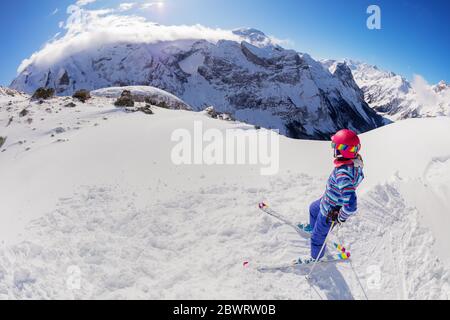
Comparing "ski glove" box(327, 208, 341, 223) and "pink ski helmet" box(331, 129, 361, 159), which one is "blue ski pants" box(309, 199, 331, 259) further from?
"pink ski helmet" box(331, 129, 361, 159)

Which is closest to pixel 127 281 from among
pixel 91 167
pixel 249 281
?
pixel 249 281

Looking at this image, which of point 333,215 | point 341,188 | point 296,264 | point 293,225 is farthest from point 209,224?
point 341,188

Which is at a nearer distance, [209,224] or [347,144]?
[347,144]

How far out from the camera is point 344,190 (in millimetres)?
7348

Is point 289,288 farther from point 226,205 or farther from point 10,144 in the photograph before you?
point 10,144

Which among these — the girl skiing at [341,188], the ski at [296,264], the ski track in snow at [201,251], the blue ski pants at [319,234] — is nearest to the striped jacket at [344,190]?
the girl skiing at [341,188]

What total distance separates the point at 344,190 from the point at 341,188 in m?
0.08

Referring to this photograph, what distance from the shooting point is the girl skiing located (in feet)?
24.2

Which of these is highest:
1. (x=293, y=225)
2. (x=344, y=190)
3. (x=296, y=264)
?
(x=344, y=190)

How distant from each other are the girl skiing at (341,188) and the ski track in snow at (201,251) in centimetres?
82

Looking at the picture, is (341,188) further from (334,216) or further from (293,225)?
(293,225)

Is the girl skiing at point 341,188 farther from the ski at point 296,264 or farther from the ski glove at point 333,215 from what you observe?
the ski at point 296,264

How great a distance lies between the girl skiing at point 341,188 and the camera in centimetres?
736

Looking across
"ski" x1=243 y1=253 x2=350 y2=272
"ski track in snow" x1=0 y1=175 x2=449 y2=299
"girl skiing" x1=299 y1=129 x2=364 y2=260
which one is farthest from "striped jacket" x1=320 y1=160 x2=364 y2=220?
"ski track in snow" x1=0 y1=175 x2=449 y2=299
